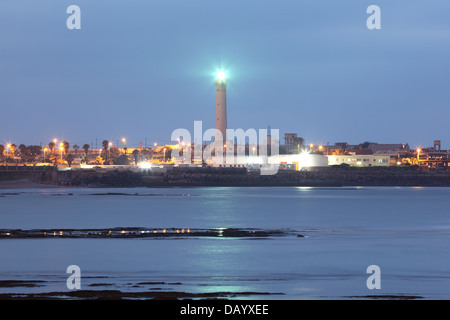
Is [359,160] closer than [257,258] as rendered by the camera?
No

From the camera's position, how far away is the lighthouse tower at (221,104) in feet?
436

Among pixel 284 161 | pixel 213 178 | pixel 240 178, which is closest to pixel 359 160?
pixel 284 161

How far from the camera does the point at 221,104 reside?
133500 mm

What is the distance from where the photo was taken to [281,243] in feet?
92.5

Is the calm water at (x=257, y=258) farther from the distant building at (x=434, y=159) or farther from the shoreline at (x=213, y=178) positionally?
the distant building at (x=434, y=159)

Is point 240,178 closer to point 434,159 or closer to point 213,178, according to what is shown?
point 213,178

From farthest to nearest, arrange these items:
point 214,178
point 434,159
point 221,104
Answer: point 434,159, point 221,104, point 214,178

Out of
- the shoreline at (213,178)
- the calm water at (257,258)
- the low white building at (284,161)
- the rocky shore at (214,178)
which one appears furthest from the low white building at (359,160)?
the calm water at (257,258)

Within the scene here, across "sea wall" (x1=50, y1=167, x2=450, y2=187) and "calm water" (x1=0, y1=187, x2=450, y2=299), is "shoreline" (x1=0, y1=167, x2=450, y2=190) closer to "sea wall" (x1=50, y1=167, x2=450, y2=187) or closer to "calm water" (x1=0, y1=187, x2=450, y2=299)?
"sea wall" (x1=50, y1=167, x2=450, y2=187)

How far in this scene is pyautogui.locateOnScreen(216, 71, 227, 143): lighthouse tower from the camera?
436 feet

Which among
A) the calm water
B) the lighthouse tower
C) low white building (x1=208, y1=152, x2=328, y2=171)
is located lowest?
→ the calm water

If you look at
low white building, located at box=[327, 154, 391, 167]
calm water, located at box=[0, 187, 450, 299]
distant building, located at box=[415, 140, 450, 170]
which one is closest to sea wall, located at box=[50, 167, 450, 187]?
low white building, located at box=[327, 154, 391, 167]

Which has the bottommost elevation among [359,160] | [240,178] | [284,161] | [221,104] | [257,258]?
[257,258]
